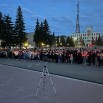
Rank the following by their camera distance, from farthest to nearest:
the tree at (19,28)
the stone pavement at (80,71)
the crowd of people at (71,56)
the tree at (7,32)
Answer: the tree at (19,28) → the tree at (7,32) → the crowd of people at (71,56) → the stone pavement at (80,71)

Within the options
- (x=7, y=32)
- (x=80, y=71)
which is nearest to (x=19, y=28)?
(x=7, y=32)

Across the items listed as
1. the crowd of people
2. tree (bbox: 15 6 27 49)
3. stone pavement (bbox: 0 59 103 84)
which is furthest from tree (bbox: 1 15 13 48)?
stone pavement (bbox: 0 59 103 84)

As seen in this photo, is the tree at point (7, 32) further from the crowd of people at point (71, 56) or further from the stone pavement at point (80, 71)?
the stone pavement at point (80, 71)

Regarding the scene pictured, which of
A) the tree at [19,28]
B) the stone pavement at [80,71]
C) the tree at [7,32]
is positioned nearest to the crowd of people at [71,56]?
the stone pavement at [80,71]

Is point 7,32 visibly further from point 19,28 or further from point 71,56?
point 71,56

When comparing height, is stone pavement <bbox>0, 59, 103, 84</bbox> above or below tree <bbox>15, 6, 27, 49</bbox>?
below

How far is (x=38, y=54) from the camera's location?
4175cm

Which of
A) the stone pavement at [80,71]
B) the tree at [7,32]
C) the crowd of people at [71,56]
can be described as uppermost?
the tree at [7,32]

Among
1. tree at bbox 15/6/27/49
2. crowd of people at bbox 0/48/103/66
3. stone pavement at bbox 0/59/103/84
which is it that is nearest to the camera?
stone pavement at bbox 0/59/103/84

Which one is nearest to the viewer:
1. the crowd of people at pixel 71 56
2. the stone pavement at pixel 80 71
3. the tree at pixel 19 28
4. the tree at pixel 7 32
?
the stone pavement at pixel 80 71

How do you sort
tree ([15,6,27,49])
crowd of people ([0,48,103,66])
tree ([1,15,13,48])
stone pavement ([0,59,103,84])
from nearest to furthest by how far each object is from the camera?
stone pavement ([0,59,103,84]) < crowd of people ([0,48,103,66]) < tree ([1,15,13,48]) < tree ([15,6,27,49])

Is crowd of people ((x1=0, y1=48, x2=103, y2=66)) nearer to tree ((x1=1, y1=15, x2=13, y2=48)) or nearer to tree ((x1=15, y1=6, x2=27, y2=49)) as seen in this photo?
tree ((x1=1, y1=15, x2=13, y2=48))

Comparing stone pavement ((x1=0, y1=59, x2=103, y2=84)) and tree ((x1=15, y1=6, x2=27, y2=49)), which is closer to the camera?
stone pavement ((x1=0, y1=59, x2=103, y2=84))

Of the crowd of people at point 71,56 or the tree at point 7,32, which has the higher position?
the tree at point 7,32
